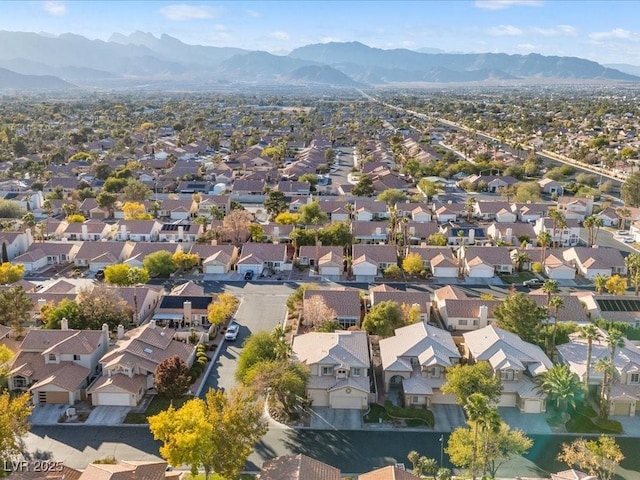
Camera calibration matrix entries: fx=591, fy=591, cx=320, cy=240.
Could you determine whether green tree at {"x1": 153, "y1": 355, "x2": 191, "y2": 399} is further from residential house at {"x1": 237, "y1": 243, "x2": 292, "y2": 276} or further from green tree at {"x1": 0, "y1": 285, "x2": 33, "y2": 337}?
residential house at {"x1": 237, "y1": 243, "x2": 292, "y2": 276}

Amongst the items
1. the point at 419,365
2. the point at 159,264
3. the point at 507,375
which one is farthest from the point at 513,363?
the point at 159,264

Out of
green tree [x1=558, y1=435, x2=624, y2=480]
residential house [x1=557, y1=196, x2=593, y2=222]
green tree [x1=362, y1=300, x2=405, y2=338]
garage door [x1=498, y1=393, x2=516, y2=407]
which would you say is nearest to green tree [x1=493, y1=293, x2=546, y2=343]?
garage door [x1=498, y1=393, x2=516, y2=407]

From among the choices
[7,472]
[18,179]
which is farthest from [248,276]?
[18,179]

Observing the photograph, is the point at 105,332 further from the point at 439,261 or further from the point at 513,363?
the point at 439,261

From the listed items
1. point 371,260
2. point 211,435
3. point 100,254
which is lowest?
point 100,254

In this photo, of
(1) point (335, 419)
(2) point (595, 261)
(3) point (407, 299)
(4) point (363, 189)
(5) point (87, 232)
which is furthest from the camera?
(4) point (363, 189)

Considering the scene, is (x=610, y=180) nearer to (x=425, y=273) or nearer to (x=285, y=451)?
(x=425, y=273)
